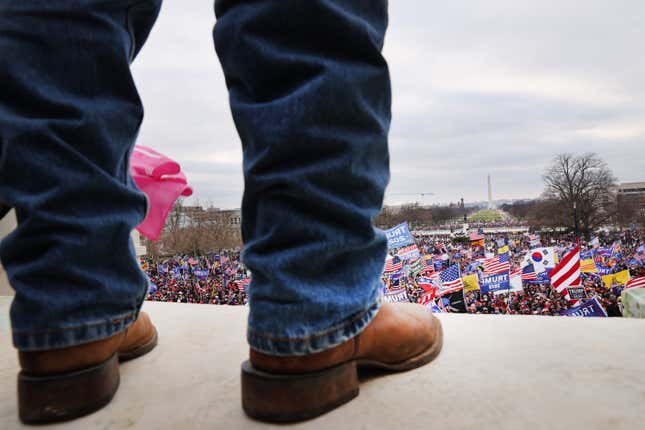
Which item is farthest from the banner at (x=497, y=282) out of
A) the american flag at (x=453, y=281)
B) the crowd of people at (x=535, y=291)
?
the american flag at (x=453, y=281)

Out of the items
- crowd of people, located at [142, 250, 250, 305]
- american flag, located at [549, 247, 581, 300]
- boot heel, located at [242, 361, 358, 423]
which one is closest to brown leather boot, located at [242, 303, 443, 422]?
boot heel, located at [242, 361, 358, 423]

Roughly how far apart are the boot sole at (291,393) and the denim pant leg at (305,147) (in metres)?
0.03

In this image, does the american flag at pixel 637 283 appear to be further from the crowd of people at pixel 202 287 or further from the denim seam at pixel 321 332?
the denim seam at pixel 321 332

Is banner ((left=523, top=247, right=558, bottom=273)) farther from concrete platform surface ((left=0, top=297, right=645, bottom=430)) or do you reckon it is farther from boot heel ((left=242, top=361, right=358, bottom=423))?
boot heel ((left=242, top=361, right=358, bottom=423))

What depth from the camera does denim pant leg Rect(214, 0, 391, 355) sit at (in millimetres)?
433

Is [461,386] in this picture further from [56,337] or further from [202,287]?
[202,287]

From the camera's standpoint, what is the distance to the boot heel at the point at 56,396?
18.6 inches

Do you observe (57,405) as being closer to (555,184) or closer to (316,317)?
(316,317)

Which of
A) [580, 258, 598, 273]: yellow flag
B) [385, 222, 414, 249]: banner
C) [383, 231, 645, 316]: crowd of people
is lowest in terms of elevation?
[383, 231, 645, 316]: crowd of people

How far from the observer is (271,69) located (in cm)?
44

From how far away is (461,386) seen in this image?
522mm

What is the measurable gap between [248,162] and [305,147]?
0.07m

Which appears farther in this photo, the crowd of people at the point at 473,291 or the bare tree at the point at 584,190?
Answer: the bare tree at the point at 584,190

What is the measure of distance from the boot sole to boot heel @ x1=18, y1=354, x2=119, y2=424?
0.18m
